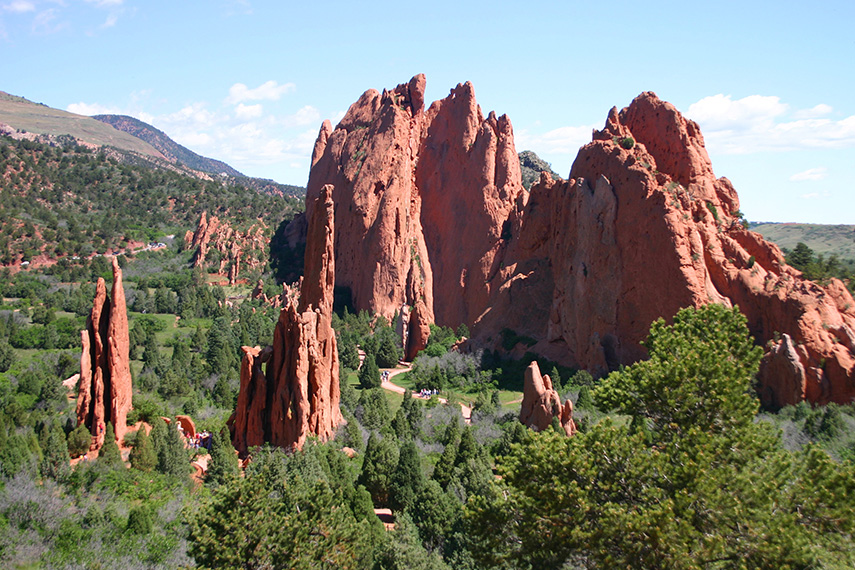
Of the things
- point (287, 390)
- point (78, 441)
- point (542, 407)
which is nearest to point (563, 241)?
point (542, 407)

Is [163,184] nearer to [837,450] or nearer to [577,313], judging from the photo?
[577,313]

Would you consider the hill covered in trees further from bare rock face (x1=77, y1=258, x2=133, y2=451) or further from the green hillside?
the green hillside

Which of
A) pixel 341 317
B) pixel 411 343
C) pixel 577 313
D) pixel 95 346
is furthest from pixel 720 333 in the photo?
pixel 341 317

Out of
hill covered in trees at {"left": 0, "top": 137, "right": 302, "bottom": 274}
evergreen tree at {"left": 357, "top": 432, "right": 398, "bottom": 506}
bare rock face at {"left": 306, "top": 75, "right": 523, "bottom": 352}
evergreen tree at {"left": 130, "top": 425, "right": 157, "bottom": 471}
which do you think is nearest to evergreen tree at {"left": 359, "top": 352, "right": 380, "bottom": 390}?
bare rock face at {"left": 306, "top": 75, "right": 523, "bottom": 352}

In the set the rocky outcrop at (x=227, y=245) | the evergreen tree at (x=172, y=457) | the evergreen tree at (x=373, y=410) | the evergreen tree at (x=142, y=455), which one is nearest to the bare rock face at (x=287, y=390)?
the evergreen tree at (x=172, y=457)

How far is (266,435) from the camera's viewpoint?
97.7 feet

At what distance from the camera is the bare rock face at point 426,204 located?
65250 millimetres

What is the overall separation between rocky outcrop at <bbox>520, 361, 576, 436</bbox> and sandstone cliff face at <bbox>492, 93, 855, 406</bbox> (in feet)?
→ 38.4

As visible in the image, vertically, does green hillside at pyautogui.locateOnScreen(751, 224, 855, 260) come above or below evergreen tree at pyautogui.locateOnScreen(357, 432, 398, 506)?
above

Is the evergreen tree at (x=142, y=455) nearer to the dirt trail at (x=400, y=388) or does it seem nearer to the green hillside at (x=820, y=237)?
the dirt trail at (x=400, y=388)

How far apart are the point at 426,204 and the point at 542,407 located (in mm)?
41591

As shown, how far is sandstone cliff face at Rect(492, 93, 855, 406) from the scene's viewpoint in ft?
121

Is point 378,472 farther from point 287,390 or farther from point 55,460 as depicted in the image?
point 55,460

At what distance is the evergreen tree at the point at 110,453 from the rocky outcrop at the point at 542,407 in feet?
62.4
